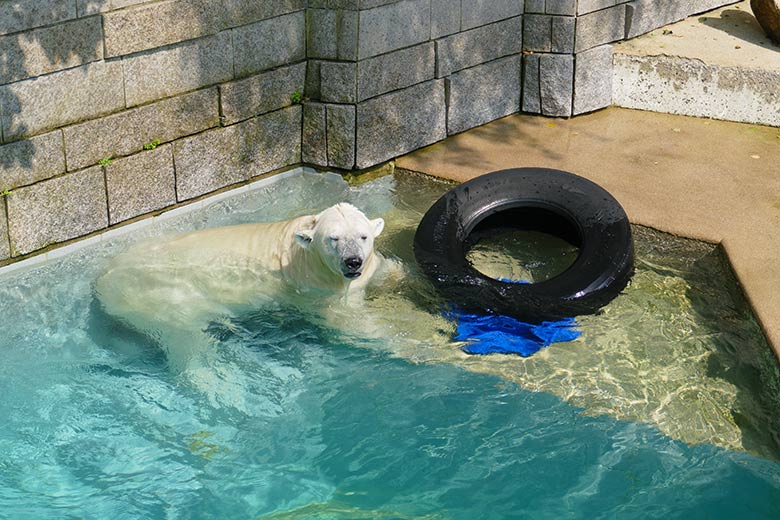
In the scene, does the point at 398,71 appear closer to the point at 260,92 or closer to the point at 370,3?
the point at 370,3

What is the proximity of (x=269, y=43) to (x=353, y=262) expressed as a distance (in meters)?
2.40

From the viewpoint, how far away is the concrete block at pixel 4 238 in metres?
6.60

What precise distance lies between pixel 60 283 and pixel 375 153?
261cm

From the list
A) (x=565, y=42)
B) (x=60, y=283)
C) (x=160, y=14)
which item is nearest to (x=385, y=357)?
(x=60, y=283)

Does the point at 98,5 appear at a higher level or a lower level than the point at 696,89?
higher

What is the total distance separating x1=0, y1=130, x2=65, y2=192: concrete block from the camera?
21.4ft

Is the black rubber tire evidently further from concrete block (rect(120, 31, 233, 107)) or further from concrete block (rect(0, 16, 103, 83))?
concrete block (rect(0, 16, 103, 83))

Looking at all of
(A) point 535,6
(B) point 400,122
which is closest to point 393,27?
(B) point 400,122

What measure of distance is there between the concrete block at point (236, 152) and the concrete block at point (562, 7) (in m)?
2.34

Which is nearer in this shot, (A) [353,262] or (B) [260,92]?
(A) [353,262]

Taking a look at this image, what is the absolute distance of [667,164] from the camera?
8180 mm

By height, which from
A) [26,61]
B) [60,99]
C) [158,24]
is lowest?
[60,99]

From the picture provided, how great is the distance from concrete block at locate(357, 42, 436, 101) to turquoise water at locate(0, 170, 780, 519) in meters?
2.11

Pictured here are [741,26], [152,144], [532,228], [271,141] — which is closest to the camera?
[152,144]
